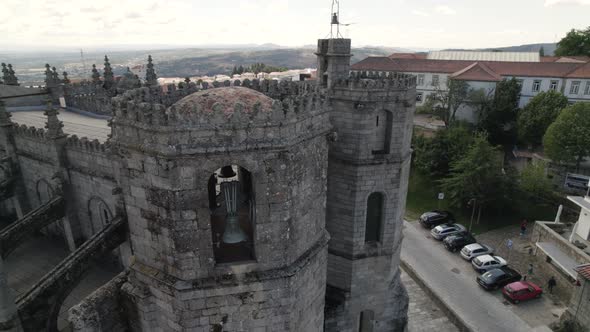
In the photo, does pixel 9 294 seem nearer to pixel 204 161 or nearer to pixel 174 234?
pixel 174 234

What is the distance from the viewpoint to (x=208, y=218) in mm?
7668

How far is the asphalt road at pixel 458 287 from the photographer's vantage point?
20509 mm

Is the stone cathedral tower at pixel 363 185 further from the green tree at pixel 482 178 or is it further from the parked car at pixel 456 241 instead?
the green tree at pixel 482 178

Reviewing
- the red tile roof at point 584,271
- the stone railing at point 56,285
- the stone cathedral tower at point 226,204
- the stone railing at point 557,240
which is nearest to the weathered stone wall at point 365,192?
the stone cathedral tower at point 226,204

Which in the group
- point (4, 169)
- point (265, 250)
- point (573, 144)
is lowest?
point (573, 144)

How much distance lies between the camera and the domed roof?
281 inches

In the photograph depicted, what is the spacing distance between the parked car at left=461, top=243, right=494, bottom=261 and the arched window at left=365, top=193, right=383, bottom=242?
49.3ft

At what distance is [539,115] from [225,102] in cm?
4184

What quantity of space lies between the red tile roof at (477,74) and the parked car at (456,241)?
88.3ft

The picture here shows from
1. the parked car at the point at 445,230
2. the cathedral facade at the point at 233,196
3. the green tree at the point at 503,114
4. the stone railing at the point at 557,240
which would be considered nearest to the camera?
Result: the cathedral facade at the point at 233,196

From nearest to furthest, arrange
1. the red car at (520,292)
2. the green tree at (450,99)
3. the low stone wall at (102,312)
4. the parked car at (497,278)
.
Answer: the low stone wall at (102,312) → the red car at (520,292) → the parked car at (497,278) → the green tree at (450,99)

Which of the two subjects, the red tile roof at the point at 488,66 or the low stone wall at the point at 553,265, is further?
the red tile roof at the point at 488,66

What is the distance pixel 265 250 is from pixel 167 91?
17.8 feet

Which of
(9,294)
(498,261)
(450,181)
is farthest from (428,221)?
(9,294)
